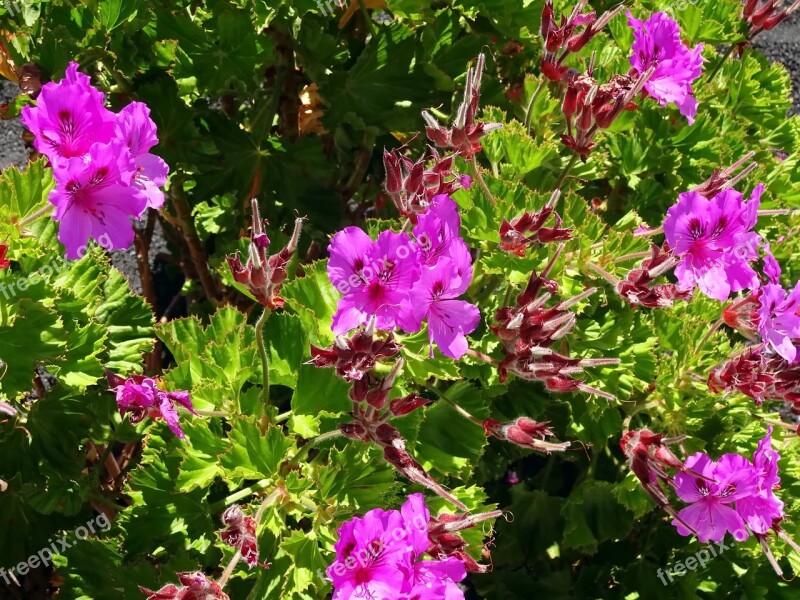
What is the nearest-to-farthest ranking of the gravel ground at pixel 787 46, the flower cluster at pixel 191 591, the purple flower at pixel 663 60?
the flower cluster at pixel 191 591
the purple flower at pixel 663 60
the gravel ground at pixel 787 46

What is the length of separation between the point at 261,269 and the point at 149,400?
33 centimetres

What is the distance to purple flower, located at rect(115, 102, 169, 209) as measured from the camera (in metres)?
1.31

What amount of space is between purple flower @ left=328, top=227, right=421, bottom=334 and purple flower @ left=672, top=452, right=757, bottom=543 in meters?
0.74

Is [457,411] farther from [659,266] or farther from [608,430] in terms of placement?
[659,266]

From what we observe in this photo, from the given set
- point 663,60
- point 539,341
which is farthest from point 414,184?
point 663,60

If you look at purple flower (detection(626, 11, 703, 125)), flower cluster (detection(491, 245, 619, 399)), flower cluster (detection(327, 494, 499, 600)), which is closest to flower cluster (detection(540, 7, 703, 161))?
purple flower (detection(626, 11, 703, 125))

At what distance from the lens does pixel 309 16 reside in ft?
6.53

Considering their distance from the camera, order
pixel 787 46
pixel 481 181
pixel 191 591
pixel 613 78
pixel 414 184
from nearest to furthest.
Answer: pixel 191 591 < pixel 414 184 < pixel 481 181 < pixel 613 78 < pixel 787 46

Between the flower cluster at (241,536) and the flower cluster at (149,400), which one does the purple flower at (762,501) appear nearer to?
the flower cluster at (241,536)

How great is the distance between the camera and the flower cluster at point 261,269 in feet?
4.12

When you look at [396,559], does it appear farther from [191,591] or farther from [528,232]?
[528,232]

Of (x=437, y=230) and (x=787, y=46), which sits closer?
(x=437, y=230)

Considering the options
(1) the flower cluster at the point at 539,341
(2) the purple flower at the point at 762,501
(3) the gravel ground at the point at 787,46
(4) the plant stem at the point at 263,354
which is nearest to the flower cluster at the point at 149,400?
(4) the plant stem at the point at 263,354

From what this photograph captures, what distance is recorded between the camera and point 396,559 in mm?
1228
